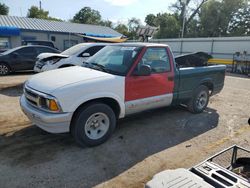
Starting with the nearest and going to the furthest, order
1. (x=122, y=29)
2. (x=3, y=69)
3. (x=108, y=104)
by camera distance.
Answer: (x=108, y=104), (x=3, y=69), (x=122, y=29)

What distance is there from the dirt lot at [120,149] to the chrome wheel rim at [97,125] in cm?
24

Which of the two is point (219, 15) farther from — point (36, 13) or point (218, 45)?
point (36, 13)

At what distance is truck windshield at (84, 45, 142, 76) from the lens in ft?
14.5

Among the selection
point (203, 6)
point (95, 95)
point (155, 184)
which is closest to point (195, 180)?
point (155, 184)

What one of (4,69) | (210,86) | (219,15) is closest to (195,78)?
(210,86)

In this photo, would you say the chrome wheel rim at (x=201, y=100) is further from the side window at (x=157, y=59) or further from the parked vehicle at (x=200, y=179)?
the parked vehicle at (x=200, y=179)

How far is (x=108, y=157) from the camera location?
148 inches

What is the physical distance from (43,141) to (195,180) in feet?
10.2

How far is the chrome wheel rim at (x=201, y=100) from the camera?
19.9ft

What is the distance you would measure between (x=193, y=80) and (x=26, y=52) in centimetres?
961

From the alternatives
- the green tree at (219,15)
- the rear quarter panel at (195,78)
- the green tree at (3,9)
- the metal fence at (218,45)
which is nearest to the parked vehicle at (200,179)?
the rear quarter panel at (195,78)

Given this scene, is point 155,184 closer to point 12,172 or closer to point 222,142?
point 12,172

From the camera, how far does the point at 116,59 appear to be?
4.71m

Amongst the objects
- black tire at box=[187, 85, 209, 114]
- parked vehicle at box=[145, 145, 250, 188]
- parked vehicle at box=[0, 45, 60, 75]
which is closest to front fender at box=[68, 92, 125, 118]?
parked vehicle at box=[145, 145, 250, 188]
